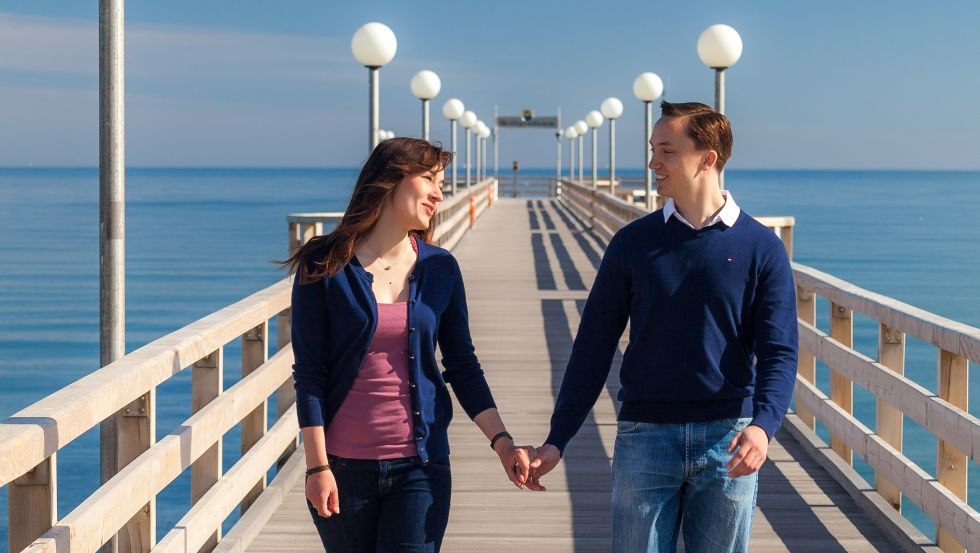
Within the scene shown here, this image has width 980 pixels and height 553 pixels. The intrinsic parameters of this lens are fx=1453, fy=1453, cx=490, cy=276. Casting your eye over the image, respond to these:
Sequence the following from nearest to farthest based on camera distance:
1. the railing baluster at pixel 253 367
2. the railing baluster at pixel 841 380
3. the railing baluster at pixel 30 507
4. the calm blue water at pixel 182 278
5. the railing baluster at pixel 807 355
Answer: the railing baluster at pixel 30 507 < the railing baluster at pixel 253 367 < the railing baluster at pixel 841 380 < the railing baluster at pixel 807 355 < the calm blue water at pixel 182 278

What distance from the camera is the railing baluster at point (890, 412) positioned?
5504mm

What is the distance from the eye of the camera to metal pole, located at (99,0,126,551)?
465 centimetres

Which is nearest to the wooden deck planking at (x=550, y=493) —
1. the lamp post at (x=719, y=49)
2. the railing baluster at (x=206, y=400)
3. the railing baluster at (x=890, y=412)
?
the railing baluster at (x=890, y=412)

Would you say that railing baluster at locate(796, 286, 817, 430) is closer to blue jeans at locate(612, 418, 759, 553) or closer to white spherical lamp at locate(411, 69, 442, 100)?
blue jeans at locate(612, 418, 759, 553)

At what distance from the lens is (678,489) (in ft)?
10.5

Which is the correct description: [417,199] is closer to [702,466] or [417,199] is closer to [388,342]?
[388,342]

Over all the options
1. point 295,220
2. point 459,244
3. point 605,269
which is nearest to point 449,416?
point 605,269

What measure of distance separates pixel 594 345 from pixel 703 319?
0.98 ft

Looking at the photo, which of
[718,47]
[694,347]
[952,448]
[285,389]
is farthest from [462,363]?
[718,47]

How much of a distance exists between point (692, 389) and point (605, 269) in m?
0.34

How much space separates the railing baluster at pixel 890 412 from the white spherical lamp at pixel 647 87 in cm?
1462

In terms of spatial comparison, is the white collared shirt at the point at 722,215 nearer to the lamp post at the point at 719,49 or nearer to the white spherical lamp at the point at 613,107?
the lamp post at the point at 719,49

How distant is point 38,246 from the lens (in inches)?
2004

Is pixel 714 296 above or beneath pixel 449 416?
above
